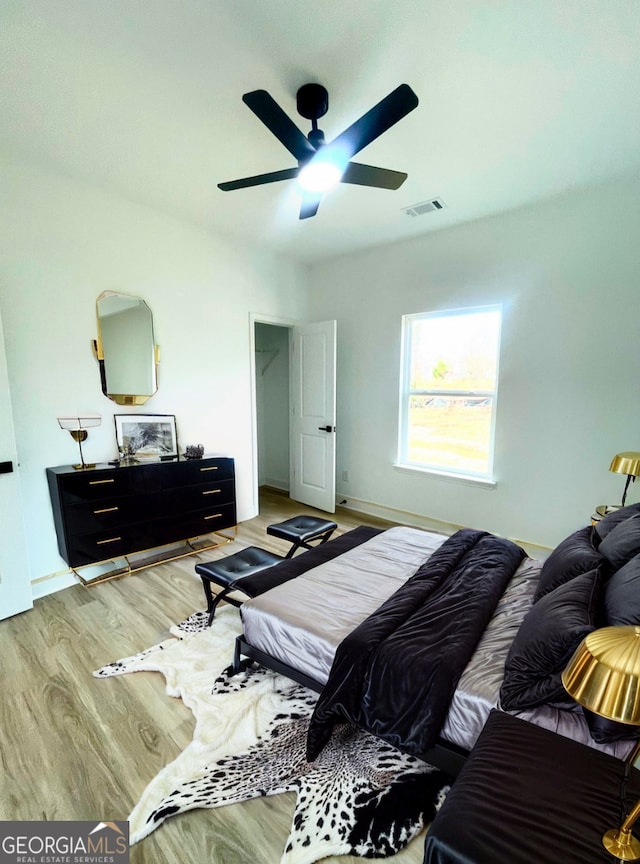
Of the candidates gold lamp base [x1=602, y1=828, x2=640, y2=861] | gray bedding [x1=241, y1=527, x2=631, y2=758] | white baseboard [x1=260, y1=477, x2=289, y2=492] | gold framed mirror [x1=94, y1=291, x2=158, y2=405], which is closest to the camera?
gold lamp base [x1=602, y1=828, x2=640, y2=861]

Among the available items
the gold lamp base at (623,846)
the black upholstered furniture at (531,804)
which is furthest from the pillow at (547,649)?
the gold lamp base at (623,846)

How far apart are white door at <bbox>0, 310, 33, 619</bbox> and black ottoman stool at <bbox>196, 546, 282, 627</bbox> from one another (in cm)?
121

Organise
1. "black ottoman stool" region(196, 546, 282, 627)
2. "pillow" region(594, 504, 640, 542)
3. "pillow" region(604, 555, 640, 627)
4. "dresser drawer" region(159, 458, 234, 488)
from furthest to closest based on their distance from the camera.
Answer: "dresser drawer" region(159, 458, 234, 488) → "black ottoman stool" region(196, 546, 282, 627) → "pillow" region(594, 504, 640, 542) → "pillow" region(604, 555, 640, 627)

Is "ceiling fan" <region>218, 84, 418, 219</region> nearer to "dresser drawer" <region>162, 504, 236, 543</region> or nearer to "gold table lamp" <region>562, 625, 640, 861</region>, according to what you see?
"gold table lamp" <region>562, 625, 640, 861</region>

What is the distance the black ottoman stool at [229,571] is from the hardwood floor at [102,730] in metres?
0.30

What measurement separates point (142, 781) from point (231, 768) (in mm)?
324

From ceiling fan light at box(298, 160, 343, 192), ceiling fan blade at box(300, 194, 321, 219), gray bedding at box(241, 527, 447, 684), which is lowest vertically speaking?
gray bedding at box(241, 527, 447, 684)

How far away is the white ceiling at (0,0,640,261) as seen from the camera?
4.95 ft

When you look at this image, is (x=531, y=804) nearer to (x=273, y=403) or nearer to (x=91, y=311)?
(x=91, y=311)

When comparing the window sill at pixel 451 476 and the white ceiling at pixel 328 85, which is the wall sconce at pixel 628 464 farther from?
the white ceiling at pixel 328 85

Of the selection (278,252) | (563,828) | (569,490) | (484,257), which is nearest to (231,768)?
(563,828)

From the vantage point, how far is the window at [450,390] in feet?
→ 11.4

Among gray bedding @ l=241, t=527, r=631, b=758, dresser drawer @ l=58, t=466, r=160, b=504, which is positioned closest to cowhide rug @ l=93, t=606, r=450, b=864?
gray bedding @ l=241, t=527, r=631, b=758

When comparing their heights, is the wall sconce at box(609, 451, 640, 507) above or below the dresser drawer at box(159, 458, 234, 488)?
above
